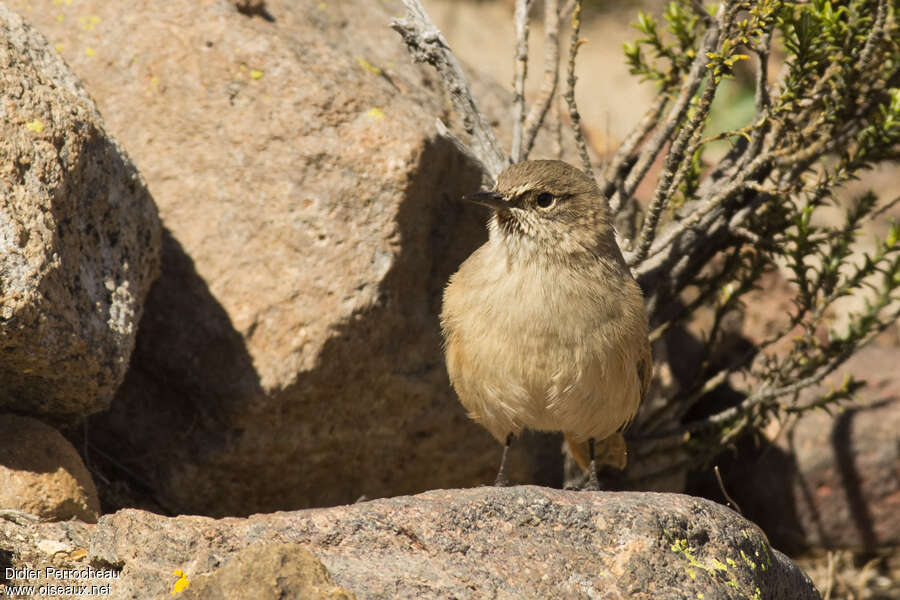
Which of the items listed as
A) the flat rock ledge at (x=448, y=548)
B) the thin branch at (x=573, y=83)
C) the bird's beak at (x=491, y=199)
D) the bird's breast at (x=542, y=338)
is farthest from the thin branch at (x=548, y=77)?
the flat rock ledge at (x=448, y=548)

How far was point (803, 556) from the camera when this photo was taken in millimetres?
6012

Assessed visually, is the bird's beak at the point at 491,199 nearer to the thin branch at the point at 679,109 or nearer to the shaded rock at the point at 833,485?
the thin branch at the point at 679,109

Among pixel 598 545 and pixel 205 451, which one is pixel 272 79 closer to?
pixel 205 451

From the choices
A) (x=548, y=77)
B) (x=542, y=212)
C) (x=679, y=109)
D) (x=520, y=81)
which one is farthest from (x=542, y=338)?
(x=548, y=77)

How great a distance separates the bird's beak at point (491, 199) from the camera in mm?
4090

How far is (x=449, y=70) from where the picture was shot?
4.79 metres

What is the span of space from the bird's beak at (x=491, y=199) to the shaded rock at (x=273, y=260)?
75 cm

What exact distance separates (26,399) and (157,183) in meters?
1.40

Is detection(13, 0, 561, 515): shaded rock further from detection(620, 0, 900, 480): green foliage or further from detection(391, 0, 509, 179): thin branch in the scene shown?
detection(620, 0, 900, 480): green foliage

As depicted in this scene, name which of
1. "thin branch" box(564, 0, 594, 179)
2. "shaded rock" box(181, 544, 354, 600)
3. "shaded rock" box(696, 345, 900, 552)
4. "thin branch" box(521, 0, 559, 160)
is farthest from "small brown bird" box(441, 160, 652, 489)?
"shaded rock" box(696, 345, 900, 552)

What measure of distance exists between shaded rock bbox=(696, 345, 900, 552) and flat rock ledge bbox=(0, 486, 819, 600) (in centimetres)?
259

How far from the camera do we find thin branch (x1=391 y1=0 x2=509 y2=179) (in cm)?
473

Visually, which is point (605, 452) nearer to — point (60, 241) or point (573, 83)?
point (573, 83)

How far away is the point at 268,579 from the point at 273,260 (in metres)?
2.18
